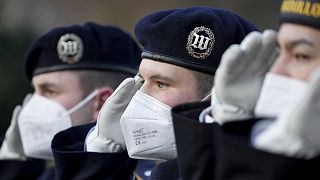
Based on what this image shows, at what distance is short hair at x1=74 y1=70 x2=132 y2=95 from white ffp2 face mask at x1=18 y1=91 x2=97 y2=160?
5 centimetres

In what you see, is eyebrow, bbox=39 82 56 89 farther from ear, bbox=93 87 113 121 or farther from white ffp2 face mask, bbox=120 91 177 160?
white ffp2 face mask, bbox=120 91 177 160

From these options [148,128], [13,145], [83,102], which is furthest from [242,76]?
[13,145]

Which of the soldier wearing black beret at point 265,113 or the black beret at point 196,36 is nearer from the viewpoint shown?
the soldier wearing black beret at point 265,113

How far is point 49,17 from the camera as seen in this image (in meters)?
12.2

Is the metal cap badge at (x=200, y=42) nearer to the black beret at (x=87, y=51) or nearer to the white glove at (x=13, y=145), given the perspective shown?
the black beret at (x=87, y=51)

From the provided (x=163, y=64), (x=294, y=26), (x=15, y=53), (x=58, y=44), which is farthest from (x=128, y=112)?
(x=15, y=53)

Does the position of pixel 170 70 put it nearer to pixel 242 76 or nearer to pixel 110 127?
pixel 110 127

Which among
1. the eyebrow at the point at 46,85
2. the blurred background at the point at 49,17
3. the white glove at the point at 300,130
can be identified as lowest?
the blurred background at the point at 49,17

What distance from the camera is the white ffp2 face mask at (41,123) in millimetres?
5199

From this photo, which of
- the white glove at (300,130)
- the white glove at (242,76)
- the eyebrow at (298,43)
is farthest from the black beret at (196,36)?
the white glove at (300,130)

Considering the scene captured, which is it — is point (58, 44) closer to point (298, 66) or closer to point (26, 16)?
point (298, 66)

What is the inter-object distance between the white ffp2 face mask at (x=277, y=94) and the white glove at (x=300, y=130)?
0.23 ft

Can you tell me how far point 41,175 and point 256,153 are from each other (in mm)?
2729

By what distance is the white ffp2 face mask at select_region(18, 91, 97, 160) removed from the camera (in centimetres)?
520
